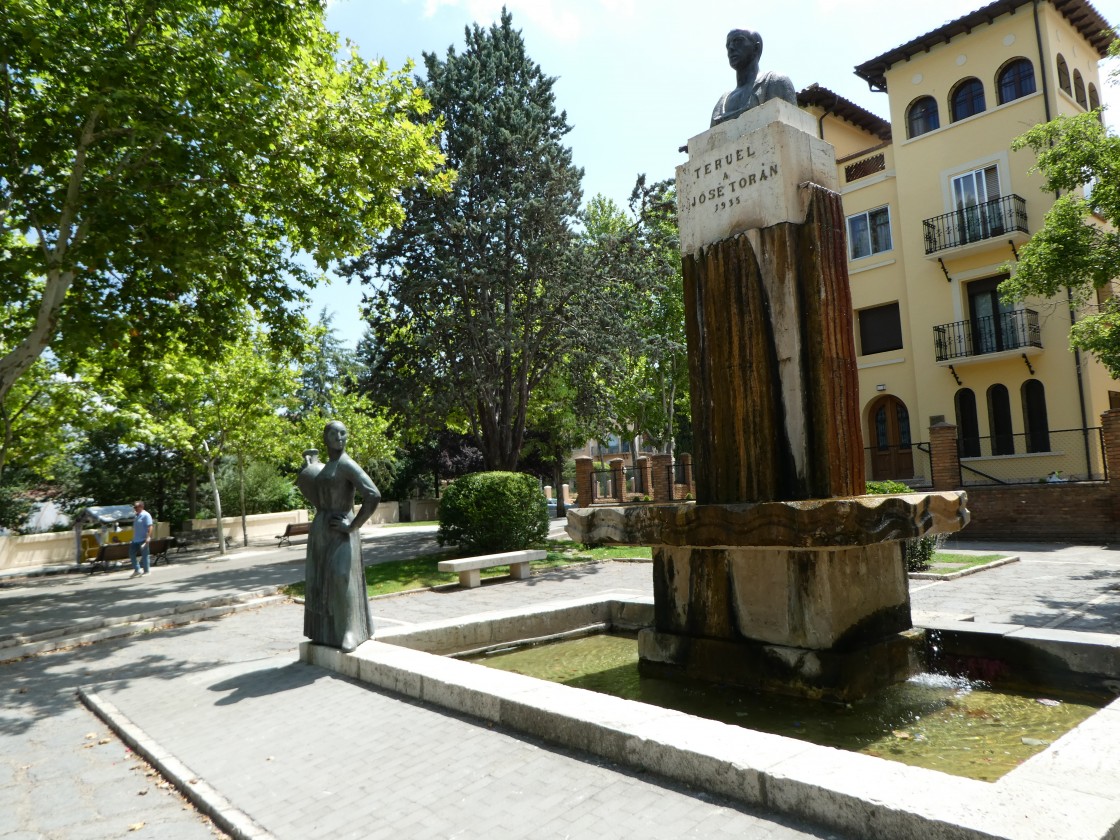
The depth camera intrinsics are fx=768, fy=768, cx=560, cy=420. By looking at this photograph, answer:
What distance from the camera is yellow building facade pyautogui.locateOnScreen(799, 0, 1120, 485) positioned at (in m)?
21.4

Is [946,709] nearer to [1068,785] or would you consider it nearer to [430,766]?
[1068,785]

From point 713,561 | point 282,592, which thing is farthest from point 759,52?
point 282,592

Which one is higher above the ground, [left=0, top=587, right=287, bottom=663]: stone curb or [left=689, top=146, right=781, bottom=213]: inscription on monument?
[left=689, top=146, right=781, bottom=213]: inscription on monument

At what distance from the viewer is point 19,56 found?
10445 mm

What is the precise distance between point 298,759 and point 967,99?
85.8 ft

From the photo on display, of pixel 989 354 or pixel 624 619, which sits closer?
pixel 624 619

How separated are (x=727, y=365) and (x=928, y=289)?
2148 cm

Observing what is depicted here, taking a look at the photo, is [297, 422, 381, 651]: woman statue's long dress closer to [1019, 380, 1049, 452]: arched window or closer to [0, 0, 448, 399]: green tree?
[0, 0, 448, 399]: green tree

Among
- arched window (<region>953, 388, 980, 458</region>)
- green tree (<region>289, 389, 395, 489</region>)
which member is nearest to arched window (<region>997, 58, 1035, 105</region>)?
arched window (<region>953, 388, 980, 458</region>)

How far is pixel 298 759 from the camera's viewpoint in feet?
14.7

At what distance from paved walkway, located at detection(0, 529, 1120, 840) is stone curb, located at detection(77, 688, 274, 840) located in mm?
51

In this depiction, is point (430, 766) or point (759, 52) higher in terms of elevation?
point (759, 52)

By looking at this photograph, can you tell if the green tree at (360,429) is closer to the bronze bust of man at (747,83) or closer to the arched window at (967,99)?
the arched window at (967,99)

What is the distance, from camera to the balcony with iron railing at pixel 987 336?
21.6 m
